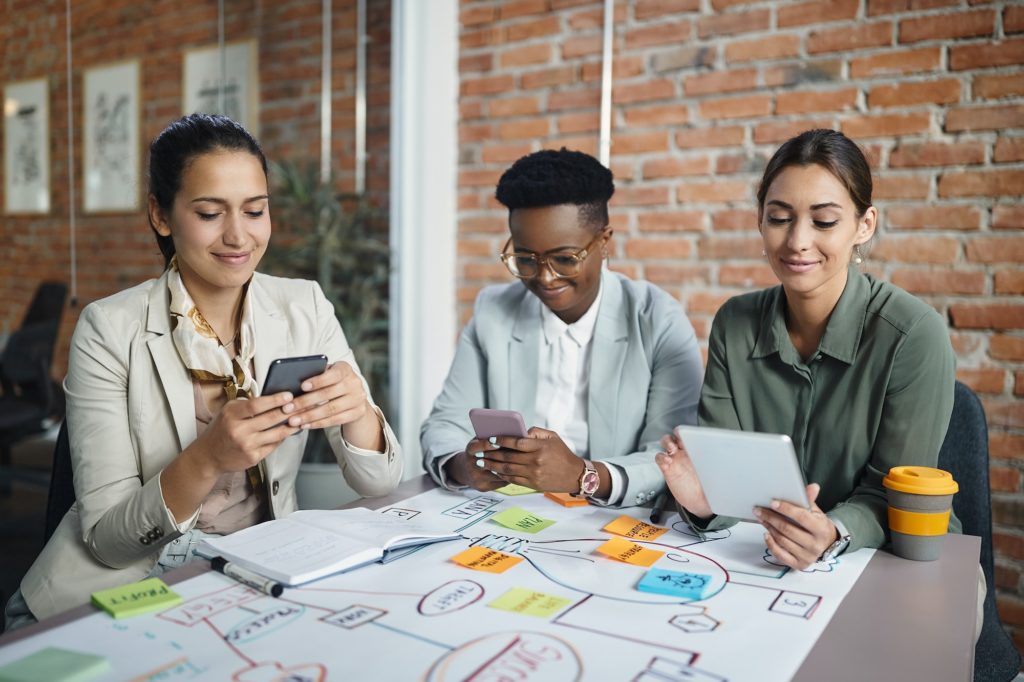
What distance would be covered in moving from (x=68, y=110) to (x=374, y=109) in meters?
1.32

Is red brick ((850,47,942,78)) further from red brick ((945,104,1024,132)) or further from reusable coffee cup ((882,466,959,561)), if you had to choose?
reusable coffee cup ((882,466,959,561))

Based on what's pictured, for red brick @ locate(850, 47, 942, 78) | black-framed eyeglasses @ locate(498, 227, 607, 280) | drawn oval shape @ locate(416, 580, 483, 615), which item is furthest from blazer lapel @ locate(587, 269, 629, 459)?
red brick @ locate(850, 47, 942, 78)

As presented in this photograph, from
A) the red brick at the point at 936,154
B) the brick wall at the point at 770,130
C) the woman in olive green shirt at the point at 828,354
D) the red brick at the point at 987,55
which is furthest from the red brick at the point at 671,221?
the woman in olive green shirt at the point at 828,354

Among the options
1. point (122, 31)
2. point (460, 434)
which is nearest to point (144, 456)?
point (460, 434)

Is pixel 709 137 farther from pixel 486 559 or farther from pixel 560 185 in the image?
pixel 486 559

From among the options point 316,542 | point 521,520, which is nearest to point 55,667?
point 316,542

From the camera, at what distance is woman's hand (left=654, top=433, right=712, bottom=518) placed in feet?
4.58

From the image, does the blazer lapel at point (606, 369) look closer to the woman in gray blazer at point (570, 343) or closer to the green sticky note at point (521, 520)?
the woman in gray blazer at point (570, 343)

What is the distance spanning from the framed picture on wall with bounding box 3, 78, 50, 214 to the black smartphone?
1749 millimetres

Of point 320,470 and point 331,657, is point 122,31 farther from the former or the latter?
point 331,657

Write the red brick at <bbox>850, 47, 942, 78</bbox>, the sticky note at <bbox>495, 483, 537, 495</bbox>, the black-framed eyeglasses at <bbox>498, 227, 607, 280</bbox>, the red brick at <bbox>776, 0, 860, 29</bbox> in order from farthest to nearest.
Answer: the red brick at <bbox>776, 0, 860, 29</bbox>, the red brick at <bbox>850, 47, 942, 78</bbox>, the black-framed eyeglasses at <bbox>498, 227, 607, 280</bbox>, the sticky note at <bbox>495, 483, 537, 495</bbox>

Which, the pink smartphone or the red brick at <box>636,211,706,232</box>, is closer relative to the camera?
the pink smartphone

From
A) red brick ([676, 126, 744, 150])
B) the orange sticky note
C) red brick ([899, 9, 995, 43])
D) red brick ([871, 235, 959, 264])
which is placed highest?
red brick ([899, 9, 995, 43])

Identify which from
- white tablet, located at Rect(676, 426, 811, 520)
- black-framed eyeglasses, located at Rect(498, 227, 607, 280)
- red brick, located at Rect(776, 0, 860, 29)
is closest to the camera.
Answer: white tablet, located at Rect(676, 426, 811, 520)
